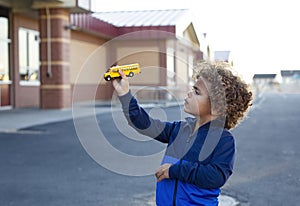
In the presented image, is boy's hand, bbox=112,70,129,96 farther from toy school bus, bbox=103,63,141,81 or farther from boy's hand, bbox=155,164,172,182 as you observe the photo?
boy's hand, bbox=155,164,172,182

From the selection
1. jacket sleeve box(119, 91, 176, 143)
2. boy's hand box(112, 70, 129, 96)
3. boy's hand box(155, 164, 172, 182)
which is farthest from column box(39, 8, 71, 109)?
boy's hand box(155, 164, 172, 182)

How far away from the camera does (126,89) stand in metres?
2.11

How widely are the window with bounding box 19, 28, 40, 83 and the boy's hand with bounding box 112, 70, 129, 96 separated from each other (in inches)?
684

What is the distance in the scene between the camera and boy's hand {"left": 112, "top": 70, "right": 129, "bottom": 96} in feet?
6.68

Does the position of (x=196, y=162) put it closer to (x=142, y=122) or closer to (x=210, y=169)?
(x=210, y=169)

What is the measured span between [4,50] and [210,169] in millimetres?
17187

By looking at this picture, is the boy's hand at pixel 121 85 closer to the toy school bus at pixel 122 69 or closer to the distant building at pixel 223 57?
the toy school bus at pixel 122 69

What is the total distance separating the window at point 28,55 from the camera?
61.7ft

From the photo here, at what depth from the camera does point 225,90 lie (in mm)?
2064

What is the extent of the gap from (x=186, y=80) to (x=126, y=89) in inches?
20.2

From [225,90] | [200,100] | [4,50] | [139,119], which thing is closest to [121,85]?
[139,119]

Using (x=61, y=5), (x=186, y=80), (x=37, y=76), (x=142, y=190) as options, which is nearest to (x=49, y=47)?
(x=61, y=5)

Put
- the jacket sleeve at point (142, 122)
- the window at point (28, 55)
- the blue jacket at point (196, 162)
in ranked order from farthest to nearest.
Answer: the window at point (28, 55)
the jacket sleeve at point (142, 122)
the blue jacket at point (196, 162)

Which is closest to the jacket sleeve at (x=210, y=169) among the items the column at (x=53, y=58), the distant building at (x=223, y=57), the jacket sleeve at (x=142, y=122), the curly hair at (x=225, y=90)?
the curly hair at (x=225, y=90)
